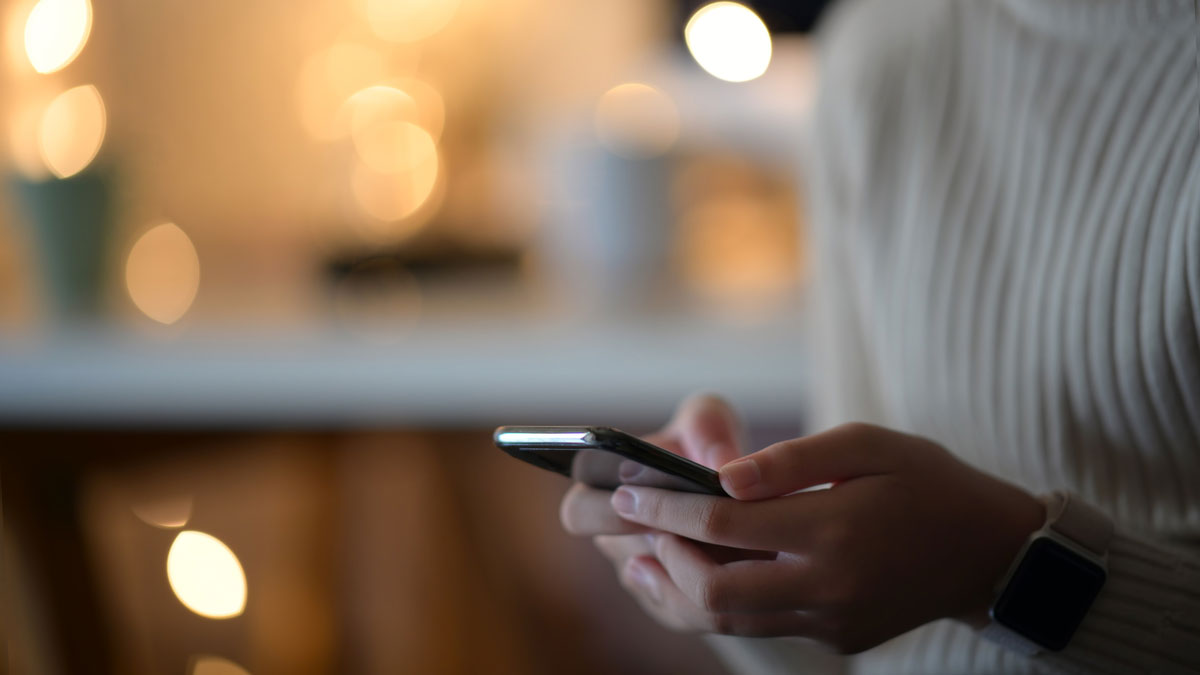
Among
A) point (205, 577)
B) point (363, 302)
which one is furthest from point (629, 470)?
point (363, 302)

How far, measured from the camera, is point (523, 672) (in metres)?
1.33

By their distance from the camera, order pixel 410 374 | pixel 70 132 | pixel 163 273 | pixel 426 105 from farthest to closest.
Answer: pixel 426 105 < pixel 163 273 < pixel 70 132 < pixel 410 374

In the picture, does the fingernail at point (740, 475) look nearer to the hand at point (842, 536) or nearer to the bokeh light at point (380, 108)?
the hand at point (842, 536)

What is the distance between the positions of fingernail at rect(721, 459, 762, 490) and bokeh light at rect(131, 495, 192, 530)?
30.9 inches

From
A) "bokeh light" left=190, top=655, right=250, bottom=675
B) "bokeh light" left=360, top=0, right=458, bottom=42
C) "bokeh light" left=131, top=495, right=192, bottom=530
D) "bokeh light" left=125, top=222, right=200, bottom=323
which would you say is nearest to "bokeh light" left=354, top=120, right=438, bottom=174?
"bokeh light" left=360, top=0, right=458, bottom=42

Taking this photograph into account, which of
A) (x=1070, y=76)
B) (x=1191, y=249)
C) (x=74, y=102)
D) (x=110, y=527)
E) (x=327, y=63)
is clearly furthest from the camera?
(x=327, y=63)

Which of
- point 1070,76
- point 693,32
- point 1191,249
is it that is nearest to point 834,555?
point 1191,249

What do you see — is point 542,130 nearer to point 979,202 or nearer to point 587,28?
point 587,28

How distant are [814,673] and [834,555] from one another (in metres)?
0.27

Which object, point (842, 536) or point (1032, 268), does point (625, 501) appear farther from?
point (1032, 268)

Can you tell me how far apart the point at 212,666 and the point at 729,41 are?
107cm

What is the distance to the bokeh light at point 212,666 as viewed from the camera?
3.10 feet

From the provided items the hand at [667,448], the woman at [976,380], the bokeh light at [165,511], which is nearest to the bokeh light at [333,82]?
the bokeh light at [165,511]

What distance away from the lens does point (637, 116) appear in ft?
4.78
